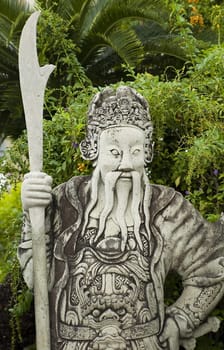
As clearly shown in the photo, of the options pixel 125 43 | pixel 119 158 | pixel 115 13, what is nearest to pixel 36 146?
pixel 119 158

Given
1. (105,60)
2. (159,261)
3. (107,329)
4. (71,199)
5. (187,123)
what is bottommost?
(107,329)

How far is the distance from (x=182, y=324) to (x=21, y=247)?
95 centimetres

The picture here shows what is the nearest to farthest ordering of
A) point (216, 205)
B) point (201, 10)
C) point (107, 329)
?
1. point (107, 329)
2. point (216, 205)
3. point (201, 10)

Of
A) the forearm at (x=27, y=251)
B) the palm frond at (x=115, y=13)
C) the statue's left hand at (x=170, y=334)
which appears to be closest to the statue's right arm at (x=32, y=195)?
the forearm at (x=27, y=251)

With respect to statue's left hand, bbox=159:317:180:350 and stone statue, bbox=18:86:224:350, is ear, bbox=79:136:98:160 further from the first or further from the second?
statue's left hand, bbox=159:317:180:350

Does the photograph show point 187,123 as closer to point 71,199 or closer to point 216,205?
point 216,205

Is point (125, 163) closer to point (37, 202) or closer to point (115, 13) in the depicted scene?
point (37, 202)

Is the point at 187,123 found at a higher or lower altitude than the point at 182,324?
higher

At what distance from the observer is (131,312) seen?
188 inches

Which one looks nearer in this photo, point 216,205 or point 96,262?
point 96,262

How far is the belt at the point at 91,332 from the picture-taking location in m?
4.76

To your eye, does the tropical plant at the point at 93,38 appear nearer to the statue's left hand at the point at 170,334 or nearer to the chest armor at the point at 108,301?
the chest armor at the point at 108,301

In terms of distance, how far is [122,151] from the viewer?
4.90 metres

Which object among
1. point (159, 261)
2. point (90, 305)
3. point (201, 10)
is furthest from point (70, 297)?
point (201, 10)
